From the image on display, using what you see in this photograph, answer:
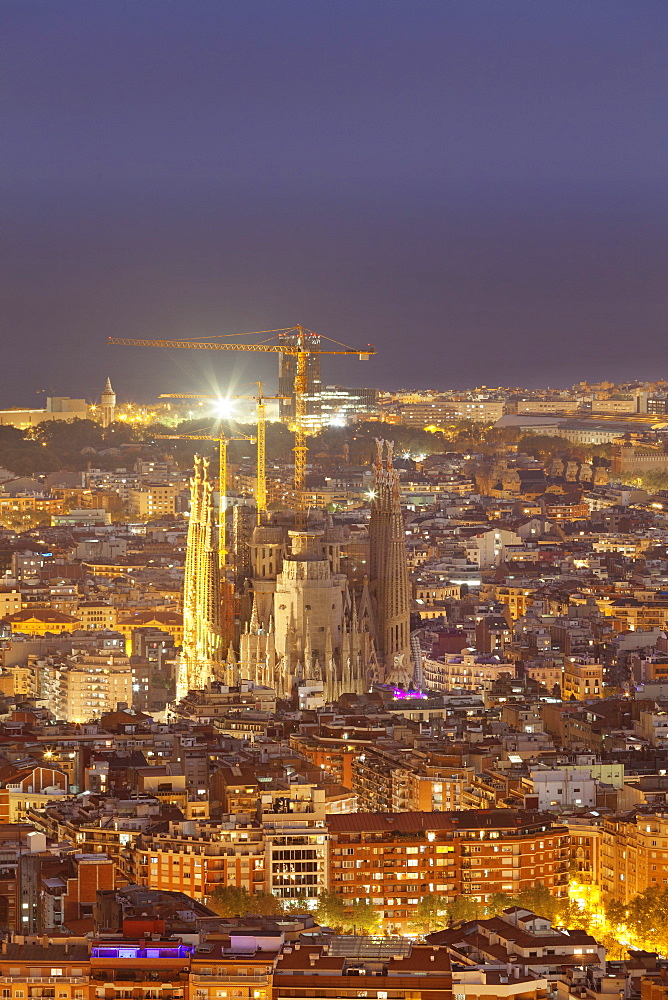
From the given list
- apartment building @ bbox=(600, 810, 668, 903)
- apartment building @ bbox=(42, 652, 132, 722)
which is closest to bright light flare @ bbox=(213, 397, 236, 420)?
apartment building @ bbox=(42, 652, 132, 722)

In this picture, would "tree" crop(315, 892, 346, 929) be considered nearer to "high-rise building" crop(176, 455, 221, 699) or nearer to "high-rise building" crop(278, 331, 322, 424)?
"high-rise building" crop(176, 455, 221, 699)

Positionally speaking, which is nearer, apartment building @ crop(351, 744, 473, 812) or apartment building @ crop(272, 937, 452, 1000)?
apartment building @ crop(272, 937, 452, 1000)

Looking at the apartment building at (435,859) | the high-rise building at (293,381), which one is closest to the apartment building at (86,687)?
the apartment building at (435,859)

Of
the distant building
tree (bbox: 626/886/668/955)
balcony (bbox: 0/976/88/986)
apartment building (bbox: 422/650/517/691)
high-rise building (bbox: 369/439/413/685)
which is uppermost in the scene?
the distant building

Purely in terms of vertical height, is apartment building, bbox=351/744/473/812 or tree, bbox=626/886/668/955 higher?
apartment building, bbox=351/744/473/812

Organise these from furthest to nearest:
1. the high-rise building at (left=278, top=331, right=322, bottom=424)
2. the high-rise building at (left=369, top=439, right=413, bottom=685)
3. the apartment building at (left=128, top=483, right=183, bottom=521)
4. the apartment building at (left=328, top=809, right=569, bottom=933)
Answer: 1. the high-rise building at (left=278, top=331, right=322, bottom=424)
2. the apartment building at (left=128, top=483, right=183, bottom=521)
3. the high-rise building at (left=369, top=439, right=413, bottom=685)
4. the apartment building at (left=328, top=809, right=569, bottom=933)

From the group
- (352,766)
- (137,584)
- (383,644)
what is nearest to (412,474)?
(137,584)

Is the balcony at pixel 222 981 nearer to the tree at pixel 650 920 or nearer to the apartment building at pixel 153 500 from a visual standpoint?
the tree at pixel 650 920
